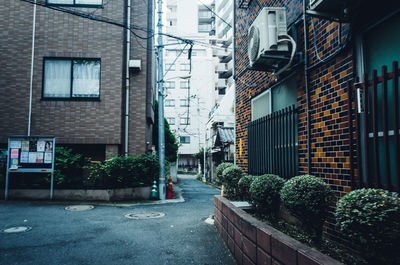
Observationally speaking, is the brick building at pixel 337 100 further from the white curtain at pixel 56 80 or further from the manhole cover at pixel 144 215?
the white curtain at pixel 56 80

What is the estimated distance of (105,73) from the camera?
38.8ft

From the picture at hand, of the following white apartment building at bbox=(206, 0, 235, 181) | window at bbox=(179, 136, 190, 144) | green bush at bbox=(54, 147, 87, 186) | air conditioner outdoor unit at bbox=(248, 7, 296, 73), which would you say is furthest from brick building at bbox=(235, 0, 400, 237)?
window at bbox=(179, 136, 190, 144)

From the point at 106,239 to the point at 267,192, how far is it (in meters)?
3.25

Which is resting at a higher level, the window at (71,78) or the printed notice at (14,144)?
the window at (71,78)

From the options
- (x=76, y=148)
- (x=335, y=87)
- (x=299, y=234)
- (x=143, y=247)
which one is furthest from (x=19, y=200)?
(x=335, y=87)

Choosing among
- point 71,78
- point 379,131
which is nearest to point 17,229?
point 379,131

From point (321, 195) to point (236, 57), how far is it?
5.90 meters

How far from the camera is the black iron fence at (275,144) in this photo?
4.81 m

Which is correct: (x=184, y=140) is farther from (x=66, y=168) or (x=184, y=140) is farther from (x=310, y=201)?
(x=310, y=201)

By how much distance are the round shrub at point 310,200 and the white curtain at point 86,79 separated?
406 inches

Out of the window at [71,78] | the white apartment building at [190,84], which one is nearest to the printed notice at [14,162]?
the window at [71,78]

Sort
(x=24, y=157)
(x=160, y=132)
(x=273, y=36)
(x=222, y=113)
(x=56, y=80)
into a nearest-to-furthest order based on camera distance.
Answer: (x=273, y=36), (x=24, y=157), (x=56, y=80), (x=160, y=132), (x=222, y=113)

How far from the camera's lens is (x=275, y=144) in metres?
5.38

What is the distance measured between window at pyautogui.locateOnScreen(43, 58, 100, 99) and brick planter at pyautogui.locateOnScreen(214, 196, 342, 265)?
8.99m
